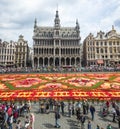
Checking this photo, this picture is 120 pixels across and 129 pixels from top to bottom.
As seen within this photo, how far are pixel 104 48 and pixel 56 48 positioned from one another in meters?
24.4

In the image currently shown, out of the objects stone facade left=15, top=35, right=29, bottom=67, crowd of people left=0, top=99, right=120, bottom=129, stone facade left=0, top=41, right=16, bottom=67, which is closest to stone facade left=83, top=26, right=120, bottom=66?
stone facade left=15, top=35, right=29, bottom=67

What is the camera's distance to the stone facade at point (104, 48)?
3501 inches

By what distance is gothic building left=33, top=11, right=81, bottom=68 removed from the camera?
9400cm

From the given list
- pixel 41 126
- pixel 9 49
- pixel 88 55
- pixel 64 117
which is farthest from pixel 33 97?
pixel 9 49

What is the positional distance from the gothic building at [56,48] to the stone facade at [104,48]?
25.5ft

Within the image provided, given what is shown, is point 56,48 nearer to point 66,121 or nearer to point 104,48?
point 104,48

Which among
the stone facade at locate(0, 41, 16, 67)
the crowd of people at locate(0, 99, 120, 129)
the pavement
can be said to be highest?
the stone facade at locate(0, 41, 16, 67)

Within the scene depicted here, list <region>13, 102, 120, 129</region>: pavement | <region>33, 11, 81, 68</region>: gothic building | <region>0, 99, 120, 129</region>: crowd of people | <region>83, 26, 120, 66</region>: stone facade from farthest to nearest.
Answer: <region>33, 11, 81, 68</region>: gothic building → <region>83, 26, 120, 66</region>: stone facade → <region>13, 102, 120, 129</region>: pavement → <region>0, 99, 120, 129</region>: crowd of people

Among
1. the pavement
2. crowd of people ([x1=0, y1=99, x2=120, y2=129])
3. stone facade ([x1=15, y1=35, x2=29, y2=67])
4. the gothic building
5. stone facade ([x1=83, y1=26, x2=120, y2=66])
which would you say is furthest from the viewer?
stone facade ([x1=15, y1=35, x2=29, y2=67])

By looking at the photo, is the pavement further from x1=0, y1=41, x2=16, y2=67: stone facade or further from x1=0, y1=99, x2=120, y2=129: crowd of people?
x1=0, y1=41, x2=16, y2=67: stone facade

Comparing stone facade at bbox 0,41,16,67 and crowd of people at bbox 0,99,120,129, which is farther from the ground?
stone facade at bbox 0,41,16,67

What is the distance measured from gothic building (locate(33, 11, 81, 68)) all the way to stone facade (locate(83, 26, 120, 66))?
7.76m

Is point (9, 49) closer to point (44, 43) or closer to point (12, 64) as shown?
point (12, 64)

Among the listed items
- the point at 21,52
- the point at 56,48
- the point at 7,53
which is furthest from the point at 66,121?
the point at 7,53
